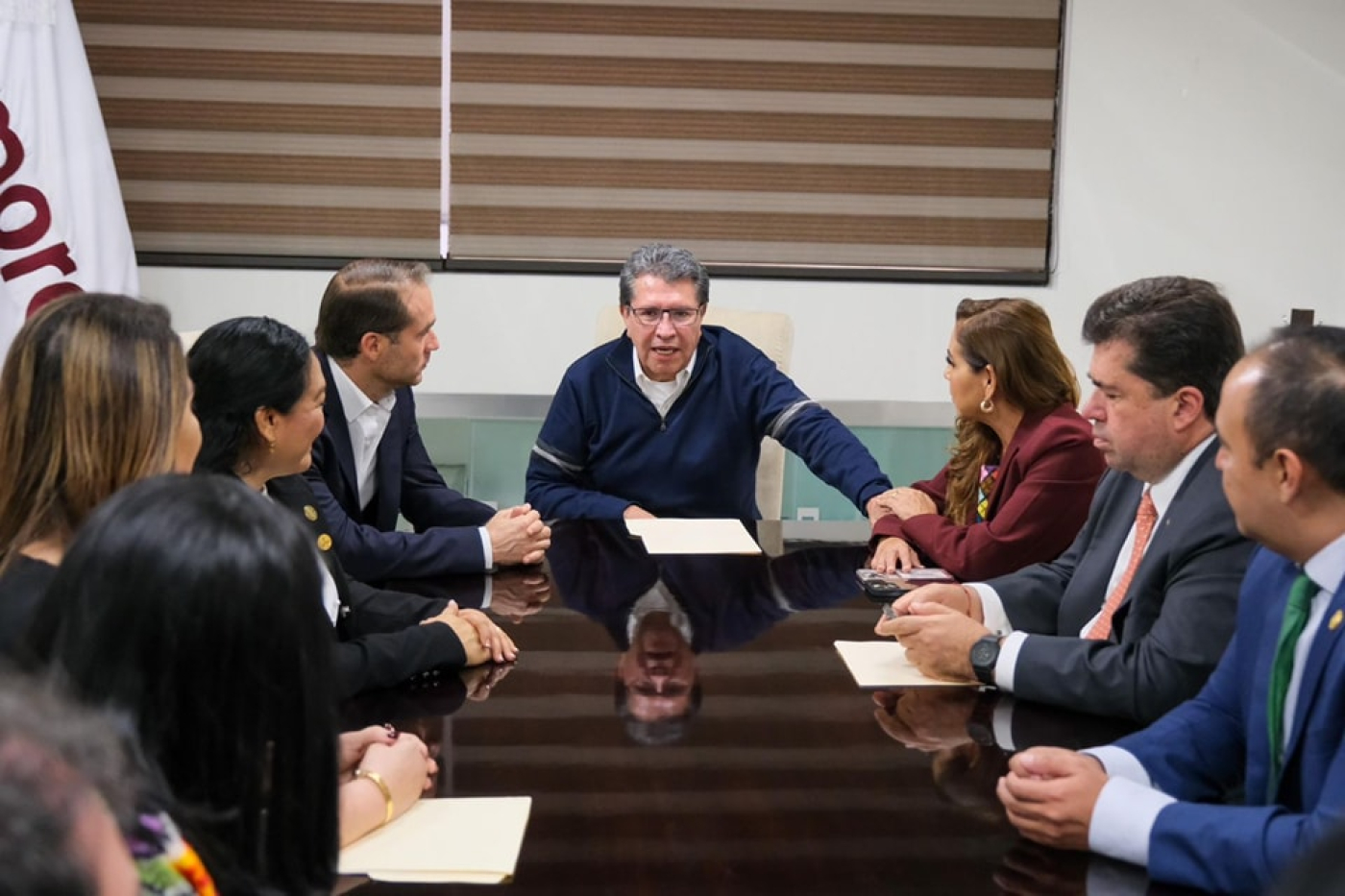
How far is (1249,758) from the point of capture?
162cm

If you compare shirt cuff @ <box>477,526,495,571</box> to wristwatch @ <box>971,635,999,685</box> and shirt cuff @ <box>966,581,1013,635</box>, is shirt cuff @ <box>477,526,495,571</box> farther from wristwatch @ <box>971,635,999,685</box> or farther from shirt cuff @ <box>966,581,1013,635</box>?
wristwatch @ <box>971,635,999,685</box>

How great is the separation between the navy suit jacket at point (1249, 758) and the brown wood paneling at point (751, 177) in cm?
307

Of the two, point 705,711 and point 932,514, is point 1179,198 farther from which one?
point 705,711

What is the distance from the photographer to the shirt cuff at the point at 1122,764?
5.43 feet

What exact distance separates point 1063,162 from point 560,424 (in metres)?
2.05

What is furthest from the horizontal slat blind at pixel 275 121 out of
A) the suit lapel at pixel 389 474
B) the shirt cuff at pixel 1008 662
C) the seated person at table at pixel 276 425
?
the shirt cuff at pixel 1008 662

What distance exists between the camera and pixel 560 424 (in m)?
3.62

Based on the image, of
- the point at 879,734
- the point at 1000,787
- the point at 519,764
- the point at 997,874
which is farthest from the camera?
the point at 879,734

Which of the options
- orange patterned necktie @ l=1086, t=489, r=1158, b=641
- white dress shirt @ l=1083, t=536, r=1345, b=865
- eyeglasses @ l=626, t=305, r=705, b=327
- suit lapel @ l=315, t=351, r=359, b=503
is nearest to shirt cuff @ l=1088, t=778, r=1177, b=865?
white dress shirt @ l=1083, t=536, r=1345, b=865

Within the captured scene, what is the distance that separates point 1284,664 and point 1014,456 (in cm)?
122

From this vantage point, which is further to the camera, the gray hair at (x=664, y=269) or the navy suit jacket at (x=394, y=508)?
the gray hair at (x=664, y=269)

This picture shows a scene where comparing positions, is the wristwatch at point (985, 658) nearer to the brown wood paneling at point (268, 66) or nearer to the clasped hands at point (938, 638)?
the clasped hands at point (938, 638)

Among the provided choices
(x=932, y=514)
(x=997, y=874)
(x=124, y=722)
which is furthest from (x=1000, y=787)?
(x=932, y=514)

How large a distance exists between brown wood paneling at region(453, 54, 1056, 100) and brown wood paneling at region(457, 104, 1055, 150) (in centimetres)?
9
